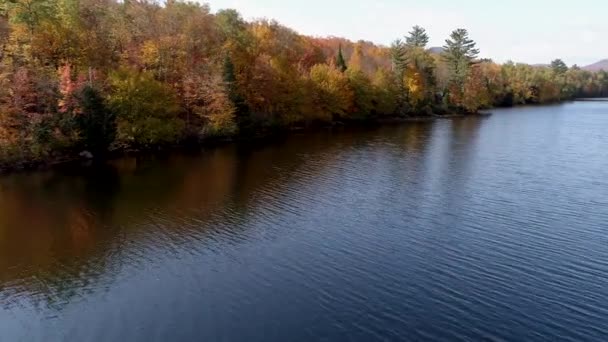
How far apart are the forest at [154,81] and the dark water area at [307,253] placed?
597 cm

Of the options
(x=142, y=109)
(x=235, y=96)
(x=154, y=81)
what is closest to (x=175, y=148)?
(x=142, y=109)

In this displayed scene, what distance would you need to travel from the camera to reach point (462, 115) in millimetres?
104625

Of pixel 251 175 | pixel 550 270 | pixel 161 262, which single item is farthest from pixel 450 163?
pixel 161 262

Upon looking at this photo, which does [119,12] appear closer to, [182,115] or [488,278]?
[182,115]

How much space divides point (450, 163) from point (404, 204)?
1706 cm

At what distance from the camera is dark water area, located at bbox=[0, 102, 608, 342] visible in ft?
59.1

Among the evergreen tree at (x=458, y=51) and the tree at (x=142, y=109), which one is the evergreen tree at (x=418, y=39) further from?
the tree at (x=142, y=109)

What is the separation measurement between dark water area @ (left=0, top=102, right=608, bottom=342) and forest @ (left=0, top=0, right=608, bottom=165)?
597 centimetres

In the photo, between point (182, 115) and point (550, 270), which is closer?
point (550, 270)

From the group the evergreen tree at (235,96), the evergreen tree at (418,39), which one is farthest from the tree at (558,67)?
the evergreen tree at (235,96)

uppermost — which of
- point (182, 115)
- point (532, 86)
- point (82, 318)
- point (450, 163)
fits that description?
point (532, 86)

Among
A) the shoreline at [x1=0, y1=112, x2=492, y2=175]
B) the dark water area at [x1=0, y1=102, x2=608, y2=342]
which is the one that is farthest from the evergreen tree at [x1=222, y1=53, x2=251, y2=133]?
the dark water area at [x1=0, y1=102, x2=608, y2=342]

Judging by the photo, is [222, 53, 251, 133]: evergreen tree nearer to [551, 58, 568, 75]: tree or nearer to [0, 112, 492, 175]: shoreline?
[0, 112, 492, 175]: shoreline

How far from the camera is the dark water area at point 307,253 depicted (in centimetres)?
1802
